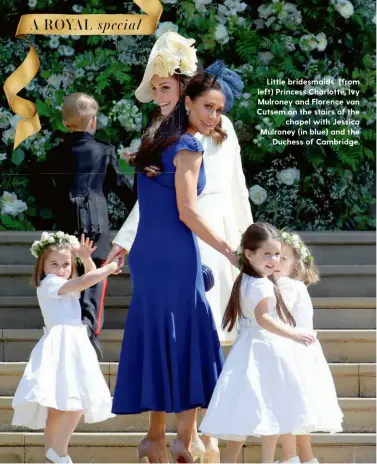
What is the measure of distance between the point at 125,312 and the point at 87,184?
0.86 m

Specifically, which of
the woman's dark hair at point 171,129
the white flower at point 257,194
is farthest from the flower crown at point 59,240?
the white flower at point 257,194

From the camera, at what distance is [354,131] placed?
695 centimetres

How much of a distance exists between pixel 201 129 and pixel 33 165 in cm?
91

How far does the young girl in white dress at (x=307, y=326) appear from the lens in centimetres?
531

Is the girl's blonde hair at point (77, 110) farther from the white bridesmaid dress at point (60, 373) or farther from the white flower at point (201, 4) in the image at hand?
the white flower at point (201, 4)

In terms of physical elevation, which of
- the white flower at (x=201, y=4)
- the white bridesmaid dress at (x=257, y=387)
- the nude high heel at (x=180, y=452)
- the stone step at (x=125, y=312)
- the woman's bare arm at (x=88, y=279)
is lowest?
the nude high heel at (x=180, y=452)

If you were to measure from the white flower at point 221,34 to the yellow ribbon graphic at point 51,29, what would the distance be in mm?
567

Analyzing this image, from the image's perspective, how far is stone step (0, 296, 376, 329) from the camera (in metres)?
6.53

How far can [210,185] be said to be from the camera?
18.8ft

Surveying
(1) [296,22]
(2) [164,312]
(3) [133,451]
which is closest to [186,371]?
(2) [164,312]

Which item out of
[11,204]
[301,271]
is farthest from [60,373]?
[11,204]

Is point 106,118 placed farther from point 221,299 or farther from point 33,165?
point 221,299

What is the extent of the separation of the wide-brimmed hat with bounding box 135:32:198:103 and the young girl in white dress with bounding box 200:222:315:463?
708mm

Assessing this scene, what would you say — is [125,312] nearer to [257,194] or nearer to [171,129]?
[257,194]
